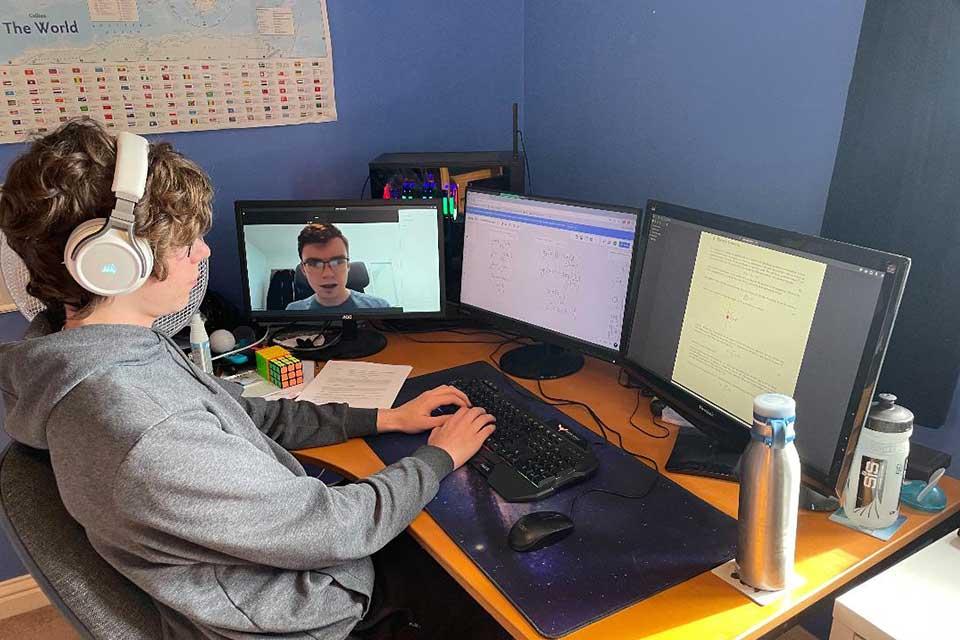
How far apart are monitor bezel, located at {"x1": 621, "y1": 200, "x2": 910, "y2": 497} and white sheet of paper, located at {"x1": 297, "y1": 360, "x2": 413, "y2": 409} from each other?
596mm

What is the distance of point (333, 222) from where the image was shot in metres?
1.77

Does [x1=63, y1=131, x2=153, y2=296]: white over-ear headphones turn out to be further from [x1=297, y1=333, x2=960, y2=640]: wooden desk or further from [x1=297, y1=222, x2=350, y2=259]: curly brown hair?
[x1=297, y1=222, x2=350, y2=259]: curly brown hair

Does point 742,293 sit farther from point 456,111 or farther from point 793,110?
point 456,111

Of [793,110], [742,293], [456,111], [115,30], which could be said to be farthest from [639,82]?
[115,30]

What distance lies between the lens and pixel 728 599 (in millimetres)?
960

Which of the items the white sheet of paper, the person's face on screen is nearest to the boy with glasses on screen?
the person's face on screen

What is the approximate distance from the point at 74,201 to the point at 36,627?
1.66 metres

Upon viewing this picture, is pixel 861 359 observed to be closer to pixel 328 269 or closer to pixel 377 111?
pixel 328 269

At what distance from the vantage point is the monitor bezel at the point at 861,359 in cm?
95

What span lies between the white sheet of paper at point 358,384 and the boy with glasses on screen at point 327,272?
15 cm

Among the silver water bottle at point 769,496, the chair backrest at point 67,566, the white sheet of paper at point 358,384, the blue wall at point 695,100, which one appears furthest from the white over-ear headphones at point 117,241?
the blue wall at point 695,100

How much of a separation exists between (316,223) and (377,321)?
325mm

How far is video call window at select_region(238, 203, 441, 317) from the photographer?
1769 mm

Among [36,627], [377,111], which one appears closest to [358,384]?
[377,111]
